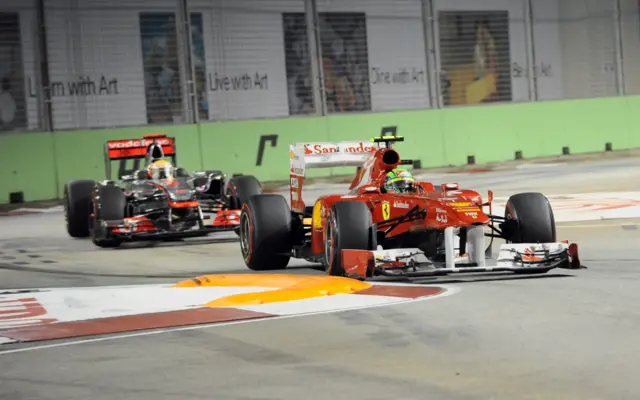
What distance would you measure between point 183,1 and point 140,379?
925 inches

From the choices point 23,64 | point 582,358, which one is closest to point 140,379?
point 582,358

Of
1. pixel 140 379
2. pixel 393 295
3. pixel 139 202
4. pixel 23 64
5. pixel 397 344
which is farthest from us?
pixel 23 64

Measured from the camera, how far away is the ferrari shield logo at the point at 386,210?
13197 millimetres

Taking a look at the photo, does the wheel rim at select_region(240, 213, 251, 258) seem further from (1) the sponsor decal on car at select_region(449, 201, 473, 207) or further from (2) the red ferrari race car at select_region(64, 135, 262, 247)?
(2) the red ferrari race car at select_region(64, 135, 262, 247)

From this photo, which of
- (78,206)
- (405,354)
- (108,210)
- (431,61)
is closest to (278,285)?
(405,354)

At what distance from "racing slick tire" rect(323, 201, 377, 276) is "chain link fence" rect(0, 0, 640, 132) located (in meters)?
17.0

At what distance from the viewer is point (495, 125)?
34.8m

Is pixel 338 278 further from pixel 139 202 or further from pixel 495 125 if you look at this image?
pixel 495 125

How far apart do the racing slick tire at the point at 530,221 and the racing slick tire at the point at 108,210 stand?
7069 millimetres

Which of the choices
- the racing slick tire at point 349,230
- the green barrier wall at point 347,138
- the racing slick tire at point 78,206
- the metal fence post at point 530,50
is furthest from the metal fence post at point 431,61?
the racing slick tire at point 349,230

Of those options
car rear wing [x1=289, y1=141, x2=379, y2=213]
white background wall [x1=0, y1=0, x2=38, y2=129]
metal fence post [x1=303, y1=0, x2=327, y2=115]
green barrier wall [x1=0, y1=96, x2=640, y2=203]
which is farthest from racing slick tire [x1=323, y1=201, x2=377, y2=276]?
metal fence post [x1=303, y1=0, x2=327, y2=115]

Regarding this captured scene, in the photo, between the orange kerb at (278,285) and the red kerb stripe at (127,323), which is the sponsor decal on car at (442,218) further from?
the red kerb stripe at (127,323)

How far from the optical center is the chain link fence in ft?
94.6

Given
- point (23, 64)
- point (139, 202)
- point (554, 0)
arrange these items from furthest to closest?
point (554, 0) < point (23, 64) < point (139, 202)
